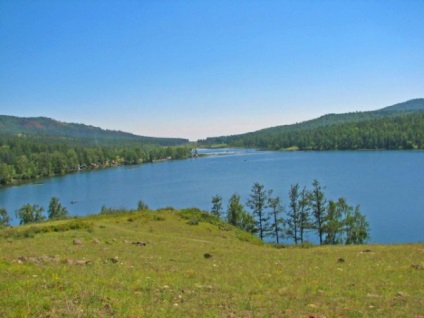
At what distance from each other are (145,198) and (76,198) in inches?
1128

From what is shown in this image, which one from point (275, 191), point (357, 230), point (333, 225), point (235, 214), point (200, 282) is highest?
point (200, 282)

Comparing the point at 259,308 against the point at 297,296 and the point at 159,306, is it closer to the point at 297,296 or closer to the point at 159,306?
the point at 297,296

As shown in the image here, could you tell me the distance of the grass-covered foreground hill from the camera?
1150cm

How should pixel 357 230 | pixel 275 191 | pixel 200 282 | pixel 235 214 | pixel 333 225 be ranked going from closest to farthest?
1. pixel 200 282
2. pixel 357 230
3. pixel 333 225
4. pixel 235 214
5. pixel 275 191

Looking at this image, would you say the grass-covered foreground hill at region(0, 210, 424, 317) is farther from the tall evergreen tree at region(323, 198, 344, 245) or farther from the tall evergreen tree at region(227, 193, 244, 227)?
the tall evergreen tree at region(227, 193, 244, 227)

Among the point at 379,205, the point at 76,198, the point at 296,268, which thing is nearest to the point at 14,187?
the point at 76,198

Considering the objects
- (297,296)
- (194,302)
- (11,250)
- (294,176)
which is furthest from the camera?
(294,176)

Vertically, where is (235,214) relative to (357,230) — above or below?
above

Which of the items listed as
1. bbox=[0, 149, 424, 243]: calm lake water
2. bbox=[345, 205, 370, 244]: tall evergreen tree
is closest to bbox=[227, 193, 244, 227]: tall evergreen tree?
bbox=[0, 149, 424, 243]: calm lake water

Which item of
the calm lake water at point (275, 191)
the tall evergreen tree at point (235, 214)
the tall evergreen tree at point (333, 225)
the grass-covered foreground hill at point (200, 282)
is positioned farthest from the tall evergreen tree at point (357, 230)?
the grass-covered foreground hill at point (200, 282)

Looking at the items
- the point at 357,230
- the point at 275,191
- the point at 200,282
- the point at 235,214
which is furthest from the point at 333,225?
the point at 200,282

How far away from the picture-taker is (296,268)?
807 inches

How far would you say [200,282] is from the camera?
1592 cm

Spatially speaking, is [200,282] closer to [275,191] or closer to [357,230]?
[357,230]
